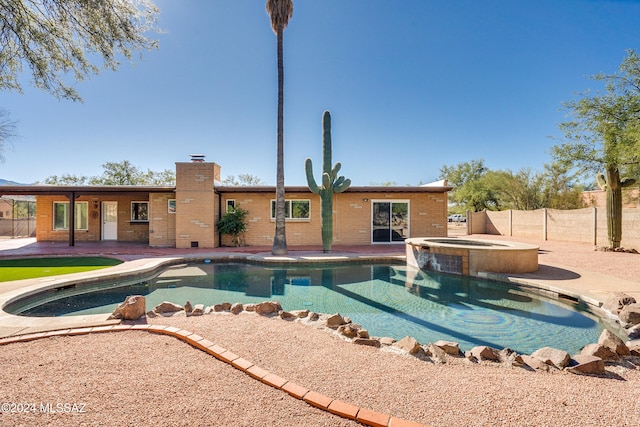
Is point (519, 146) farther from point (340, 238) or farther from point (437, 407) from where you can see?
point (437, 407)

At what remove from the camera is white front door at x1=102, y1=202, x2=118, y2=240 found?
17.4 meters

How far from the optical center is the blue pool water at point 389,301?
4965 millimetres

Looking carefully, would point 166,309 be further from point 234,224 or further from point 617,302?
point 234,224

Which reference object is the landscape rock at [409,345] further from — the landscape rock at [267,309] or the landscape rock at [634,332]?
the landscape rock at [634,332]

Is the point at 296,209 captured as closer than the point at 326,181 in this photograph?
No

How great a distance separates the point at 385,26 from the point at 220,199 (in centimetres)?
1135

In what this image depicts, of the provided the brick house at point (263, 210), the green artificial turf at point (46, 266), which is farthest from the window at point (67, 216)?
the green artificial turf at point (46, 266)

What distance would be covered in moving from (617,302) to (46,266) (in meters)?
15.2

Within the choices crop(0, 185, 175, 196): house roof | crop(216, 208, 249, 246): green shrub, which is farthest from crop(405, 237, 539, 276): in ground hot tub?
crop(0, 185, 175, 196): house roof

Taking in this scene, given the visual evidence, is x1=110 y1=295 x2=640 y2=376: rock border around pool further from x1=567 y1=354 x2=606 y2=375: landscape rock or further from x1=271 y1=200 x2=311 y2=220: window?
x1=271 y1=200 x2=311 y2=220: window

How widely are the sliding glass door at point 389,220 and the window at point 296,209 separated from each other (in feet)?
11.8

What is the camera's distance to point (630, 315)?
489 centimetres

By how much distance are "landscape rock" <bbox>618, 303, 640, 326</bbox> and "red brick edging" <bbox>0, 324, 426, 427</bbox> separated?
5.24 metres

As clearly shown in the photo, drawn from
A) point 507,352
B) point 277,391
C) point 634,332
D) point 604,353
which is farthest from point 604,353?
point 277,391
